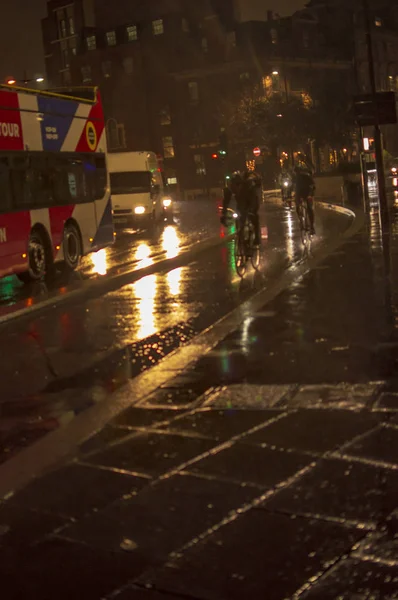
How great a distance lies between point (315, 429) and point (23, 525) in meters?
2.15

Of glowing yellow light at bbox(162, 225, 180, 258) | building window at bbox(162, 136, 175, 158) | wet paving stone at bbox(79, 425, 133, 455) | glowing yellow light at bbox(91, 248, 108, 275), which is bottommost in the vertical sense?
wet paving stone at bbox(79, 425, 133, 455)

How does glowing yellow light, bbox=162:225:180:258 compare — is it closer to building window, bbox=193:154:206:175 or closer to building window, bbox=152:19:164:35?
building window, bbox=193:154:206:175

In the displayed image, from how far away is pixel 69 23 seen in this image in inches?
3369

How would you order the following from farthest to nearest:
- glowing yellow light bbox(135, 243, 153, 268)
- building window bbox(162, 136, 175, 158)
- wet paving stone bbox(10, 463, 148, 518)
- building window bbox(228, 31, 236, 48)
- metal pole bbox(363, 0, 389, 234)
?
building window bbox(162, 136, 175, 158) < building window bbox(228, 31, 236, 48) < metal pole bbox(363, 0, 389, 234) < glowing yellow light bbox(135, 243, 153, 268) < wet paving stone bbox(10, 463, 148, 518)

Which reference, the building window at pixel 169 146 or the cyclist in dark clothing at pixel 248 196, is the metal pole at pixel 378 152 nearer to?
the cyclist in dark clothing at pixel 248 196

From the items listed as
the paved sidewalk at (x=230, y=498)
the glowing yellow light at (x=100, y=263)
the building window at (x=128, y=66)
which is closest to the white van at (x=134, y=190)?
the glowing yellow light at (x=100, y=263)

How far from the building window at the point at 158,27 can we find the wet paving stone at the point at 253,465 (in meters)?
78.0

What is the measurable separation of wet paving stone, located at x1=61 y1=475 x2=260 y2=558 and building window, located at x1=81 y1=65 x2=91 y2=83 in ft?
267

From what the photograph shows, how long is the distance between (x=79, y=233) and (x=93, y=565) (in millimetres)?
15849

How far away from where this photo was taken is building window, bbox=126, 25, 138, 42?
266 ft

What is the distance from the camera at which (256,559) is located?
389 centimetres

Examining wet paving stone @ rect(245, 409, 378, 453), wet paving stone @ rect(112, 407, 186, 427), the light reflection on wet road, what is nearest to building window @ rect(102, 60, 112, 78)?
the light reflection on wet road

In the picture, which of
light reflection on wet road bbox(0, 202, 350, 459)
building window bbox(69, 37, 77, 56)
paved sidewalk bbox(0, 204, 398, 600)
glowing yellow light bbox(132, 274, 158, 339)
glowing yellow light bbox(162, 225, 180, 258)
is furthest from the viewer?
building window bbox(69, 37, 77, 56)

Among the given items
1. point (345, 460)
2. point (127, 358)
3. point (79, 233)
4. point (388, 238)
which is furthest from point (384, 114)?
point (345, 460)
